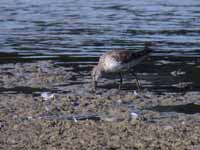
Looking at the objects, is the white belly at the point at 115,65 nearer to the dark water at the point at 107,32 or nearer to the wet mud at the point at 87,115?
the wet mud at the point at 87,115

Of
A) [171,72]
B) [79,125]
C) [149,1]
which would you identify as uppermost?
[79,125]

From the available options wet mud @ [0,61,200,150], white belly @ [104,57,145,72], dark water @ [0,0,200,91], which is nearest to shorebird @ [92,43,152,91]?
white belly @ [104,57,145,72]

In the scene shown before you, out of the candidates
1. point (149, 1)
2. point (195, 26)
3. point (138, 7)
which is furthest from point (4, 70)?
point (149, 1)

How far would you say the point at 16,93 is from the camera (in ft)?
49.7

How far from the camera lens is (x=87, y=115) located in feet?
42.9

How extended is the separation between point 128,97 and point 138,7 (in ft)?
81.3

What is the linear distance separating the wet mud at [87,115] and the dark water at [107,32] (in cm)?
165

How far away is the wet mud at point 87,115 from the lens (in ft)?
36.0

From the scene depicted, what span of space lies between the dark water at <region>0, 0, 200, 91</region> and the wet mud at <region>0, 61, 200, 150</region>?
165 cm

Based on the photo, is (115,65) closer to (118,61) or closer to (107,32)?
(118,61)

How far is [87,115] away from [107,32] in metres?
15.5

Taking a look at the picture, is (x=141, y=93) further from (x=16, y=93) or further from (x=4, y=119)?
(x=4, y=119)

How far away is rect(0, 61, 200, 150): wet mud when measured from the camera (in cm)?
1098

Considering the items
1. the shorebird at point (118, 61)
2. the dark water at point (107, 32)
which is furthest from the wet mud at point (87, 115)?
the dark water at point (107, 32)
